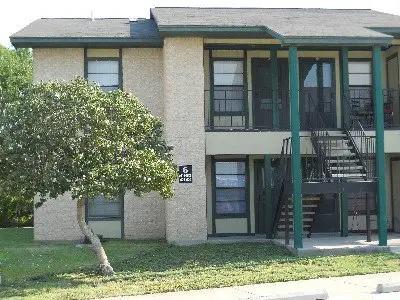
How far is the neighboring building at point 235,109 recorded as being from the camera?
716 inches

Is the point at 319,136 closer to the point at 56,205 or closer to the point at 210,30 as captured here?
the point at 210,30

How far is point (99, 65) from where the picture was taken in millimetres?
19641

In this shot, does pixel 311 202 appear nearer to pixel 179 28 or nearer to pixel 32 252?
pixel 179 28

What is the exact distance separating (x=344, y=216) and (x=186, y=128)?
206 inches

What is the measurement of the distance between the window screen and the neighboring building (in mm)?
31

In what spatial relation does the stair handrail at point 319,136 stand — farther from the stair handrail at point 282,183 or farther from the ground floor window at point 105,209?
the ground floor window at point 105,209

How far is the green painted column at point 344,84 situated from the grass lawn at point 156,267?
15.5 ft

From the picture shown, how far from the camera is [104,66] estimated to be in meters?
19.6

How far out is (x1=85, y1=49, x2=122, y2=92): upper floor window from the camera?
64.3 ft

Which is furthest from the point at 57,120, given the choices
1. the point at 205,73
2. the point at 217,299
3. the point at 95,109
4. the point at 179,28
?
the point at 205,73

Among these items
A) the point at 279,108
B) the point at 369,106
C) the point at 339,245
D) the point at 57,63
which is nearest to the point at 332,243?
the point at 339,245

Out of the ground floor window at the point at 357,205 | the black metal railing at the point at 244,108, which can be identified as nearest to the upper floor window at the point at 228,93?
the black metal railing at the point at 244,108

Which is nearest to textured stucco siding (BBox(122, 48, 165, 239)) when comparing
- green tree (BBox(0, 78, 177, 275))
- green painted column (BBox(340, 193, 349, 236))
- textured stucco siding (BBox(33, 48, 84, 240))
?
textured stucco siding (BBox(33, 48, 84, 240))

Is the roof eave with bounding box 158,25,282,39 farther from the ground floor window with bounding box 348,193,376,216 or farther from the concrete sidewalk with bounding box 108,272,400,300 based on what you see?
the concrete sidewalk with bounding box 108,272,400,300
